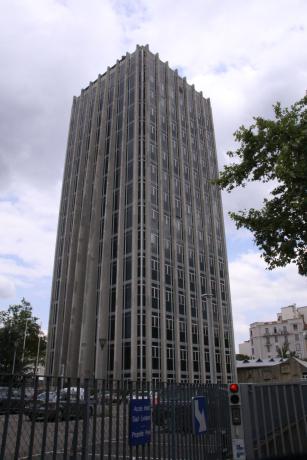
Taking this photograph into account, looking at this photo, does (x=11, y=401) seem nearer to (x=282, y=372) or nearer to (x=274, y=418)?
(x=274, y=418)

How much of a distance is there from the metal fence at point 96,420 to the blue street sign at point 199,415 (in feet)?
0.40

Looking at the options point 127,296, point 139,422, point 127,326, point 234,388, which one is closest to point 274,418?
point 234,388

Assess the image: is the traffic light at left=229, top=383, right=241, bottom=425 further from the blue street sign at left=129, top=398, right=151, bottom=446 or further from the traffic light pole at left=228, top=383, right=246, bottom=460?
the blue street sign at left=129, top=398, right=151, bottom=446

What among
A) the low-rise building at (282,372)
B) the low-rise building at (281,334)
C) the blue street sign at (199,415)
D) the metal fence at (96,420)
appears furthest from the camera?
the low-rise building at (281,334)

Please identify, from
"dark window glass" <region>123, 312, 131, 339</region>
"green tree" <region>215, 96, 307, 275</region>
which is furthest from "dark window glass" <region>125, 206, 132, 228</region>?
"green tree" <region>215, 96, 307, 275</region>

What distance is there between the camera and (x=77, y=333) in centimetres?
5112

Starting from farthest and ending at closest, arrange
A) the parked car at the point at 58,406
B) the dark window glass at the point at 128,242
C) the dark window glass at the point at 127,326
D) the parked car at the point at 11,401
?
the dark window glass at the point at 128,242, the dark window glass at the point at 127,326, the parked car at the point at 58,406, the parked car at the point at 11,401

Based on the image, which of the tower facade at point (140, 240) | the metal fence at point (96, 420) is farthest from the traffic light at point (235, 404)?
the tower facade at point (140, 240)

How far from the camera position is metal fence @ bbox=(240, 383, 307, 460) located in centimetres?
907

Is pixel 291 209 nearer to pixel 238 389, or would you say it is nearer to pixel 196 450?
pixel 238 389

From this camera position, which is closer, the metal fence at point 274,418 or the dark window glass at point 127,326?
the metal fence at point 274,418

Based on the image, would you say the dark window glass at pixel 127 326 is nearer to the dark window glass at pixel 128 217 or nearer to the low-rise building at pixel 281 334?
the dark window glass at pixel 128 217

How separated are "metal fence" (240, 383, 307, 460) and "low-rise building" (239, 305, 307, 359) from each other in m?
89.4

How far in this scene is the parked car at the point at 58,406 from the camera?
5512mm
